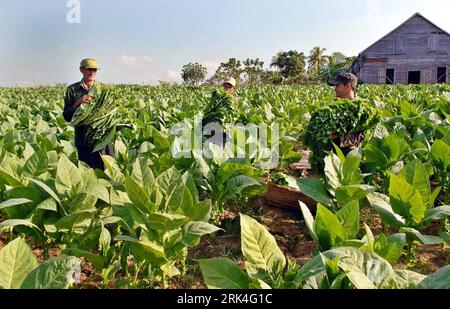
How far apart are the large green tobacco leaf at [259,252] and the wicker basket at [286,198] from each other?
2.15m

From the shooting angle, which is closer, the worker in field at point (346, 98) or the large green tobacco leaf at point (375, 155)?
the large green tobacco leaf at point (375, 155)

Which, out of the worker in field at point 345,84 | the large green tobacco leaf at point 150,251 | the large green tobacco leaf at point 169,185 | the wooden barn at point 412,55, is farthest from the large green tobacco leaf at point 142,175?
the wooden barn at point 412,55

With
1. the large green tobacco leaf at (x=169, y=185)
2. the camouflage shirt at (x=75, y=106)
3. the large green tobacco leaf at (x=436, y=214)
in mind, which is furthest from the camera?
the camouflage shirt at (x=75, y=106)

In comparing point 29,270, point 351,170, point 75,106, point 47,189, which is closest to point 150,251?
point 29,270

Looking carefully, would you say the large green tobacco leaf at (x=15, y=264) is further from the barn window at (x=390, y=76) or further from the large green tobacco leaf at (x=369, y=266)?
the barn window at (x=390, y=76)

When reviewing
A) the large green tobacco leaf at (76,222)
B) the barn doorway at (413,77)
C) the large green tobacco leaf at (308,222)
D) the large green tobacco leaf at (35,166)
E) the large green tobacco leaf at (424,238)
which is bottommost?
the large green tobacco leaf at (424,238)

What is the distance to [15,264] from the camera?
5.52 ft

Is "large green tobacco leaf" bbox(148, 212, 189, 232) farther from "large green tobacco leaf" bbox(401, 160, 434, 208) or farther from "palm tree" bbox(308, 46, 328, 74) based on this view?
"palm tree" bbox(308, 46, 328, 74)

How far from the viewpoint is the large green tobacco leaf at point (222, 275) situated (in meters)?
1.78

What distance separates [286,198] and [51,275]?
110 inches

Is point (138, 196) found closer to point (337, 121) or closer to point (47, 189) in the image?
point (47, 189)

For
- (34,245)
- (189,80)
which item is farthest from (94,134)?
(189,80)

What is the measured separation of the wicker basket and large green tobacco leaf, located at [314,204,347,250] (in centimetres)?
184
